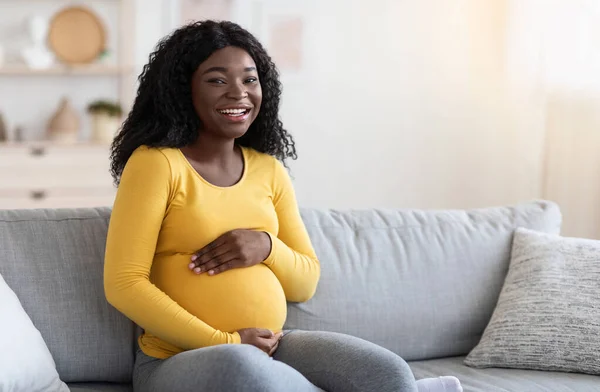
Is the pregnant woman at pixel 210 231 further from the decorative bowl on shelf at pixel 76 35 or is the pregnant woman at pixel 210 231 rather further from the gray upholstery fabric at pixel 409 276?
the decorative bowl on shelf at pixel 76 35

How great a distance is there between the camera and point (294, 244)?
6.86ft

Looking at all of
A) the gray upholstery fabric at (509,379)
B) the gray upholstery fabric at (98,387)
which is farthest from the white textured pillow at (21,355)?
the gray upholstery fabric at (509,379)

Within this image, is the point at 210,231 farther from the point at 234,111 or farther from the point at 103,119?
the point at 103,119

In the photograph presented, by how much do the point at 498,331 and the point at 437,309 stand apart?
0.17m

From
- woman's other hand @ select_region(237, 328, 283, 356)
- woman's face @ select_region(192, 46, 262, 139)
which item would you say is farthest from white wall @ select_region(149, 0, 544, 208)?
woman's other hand @ select_region(237, 328, 283, 356)

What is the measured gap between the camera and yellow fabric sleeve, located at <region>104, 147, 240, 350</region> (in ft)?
5.87

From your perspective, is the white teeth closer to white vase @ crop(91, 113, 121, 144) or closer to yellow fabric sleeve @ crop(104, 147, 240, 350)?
yellow fabric sleeve @ crop(104, 147, 240, 350)

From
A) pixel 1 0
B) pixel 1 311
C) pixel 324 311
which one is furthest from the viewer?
pixel 1 0

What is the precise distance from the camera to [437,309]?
2.26 meters

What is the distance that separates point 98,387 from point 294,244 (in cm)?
55

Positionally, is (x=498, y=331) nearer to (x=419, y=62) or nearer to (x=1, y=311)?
(x=1, y=311)

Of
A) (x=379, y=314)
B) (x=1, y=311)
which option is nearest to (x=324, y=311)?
(x=379, y=314)

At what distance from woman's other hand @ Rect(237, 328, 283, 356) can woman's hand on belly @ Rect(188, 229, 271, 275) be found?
14 cm

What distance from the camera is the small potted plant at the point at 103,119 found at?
5023 millimetres
